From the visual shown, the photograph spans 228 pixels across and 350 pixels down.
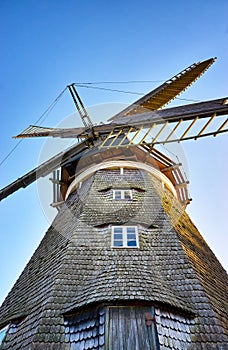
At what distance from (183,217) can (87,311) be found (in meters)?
5.10

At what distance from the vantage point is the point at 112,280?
5742 millimetres

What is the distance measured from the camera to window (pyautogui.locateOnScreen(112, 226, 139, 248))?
22.8 ft

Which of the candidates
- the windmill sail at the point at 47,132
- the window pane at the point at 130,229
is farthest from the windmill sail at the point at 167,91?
the window pane at the point at 130,229

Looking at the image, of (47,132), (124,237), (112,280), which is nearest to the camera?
(112,280)

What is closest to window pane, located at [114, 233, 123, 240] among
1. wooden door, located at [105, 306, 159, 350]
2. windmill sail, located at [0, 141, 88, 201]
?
wooden door, located at [105, 306, 159, 350]

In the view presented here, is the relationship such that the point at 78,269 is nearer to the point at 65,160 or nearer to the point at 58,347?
the point at 58,347

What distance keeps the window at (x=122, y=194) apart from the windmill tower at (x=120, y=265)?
29mm

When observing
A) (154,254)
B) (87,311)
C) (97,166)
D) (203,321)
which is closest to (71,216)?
(97,166)

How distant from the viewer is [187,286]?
584cm

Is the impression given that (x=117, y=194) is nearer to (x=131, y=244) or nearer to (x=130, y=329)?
(x=131, y=244)

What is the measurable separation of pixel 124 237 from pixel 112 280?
1.51 meters

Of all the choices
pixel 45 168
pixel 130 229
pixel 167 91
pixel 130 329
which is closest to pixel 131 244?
pixel 130 229

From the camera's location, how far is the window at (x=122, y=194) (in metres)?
8.94

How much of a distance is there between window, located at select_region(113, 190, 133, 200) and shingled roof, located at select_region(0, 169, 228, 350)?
0.48ft
